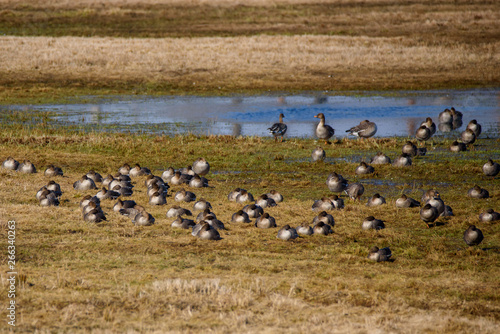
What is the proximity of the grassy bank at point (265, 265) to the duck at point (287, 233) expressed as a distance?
0.26m

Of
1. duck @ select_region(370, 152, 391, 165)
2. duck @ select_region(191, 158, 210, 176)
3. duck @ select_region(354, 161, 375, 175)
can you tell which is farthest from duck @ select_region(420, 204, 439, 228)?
duck @ select_region(191, 158, 210, 176)

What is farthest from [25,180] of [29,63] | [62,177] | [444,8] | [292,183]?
[444,8]

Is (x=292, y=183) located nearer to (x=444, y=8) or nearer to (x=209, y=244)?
(x=209, y=244)

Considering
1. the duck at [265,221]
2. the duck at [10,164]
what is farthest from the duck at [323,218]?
the duck at [10,164]

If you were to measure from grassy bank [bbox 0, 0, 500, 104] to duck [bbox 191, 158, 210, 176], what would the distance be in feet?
57.2

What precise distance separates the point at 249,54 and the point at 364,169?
2782 cm

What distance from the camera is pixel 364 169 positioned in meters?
17.8

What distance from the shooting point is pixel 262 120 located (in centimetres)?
2781

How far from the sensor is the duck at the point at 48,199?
562 inches

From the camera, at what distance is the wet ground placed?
25.7 meters

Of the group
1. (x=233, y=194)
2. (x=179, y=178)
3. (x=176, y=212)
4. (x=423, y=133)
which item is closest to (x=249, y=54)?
(x=423, y=133)

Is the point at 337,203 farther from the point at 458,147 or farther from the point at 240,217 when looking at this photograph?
the point at 458,147

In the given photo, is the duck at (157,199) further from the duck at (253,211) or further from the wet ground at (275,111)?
the wet ground at (275,111)

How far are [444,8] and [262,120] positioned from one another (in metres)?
53.6
